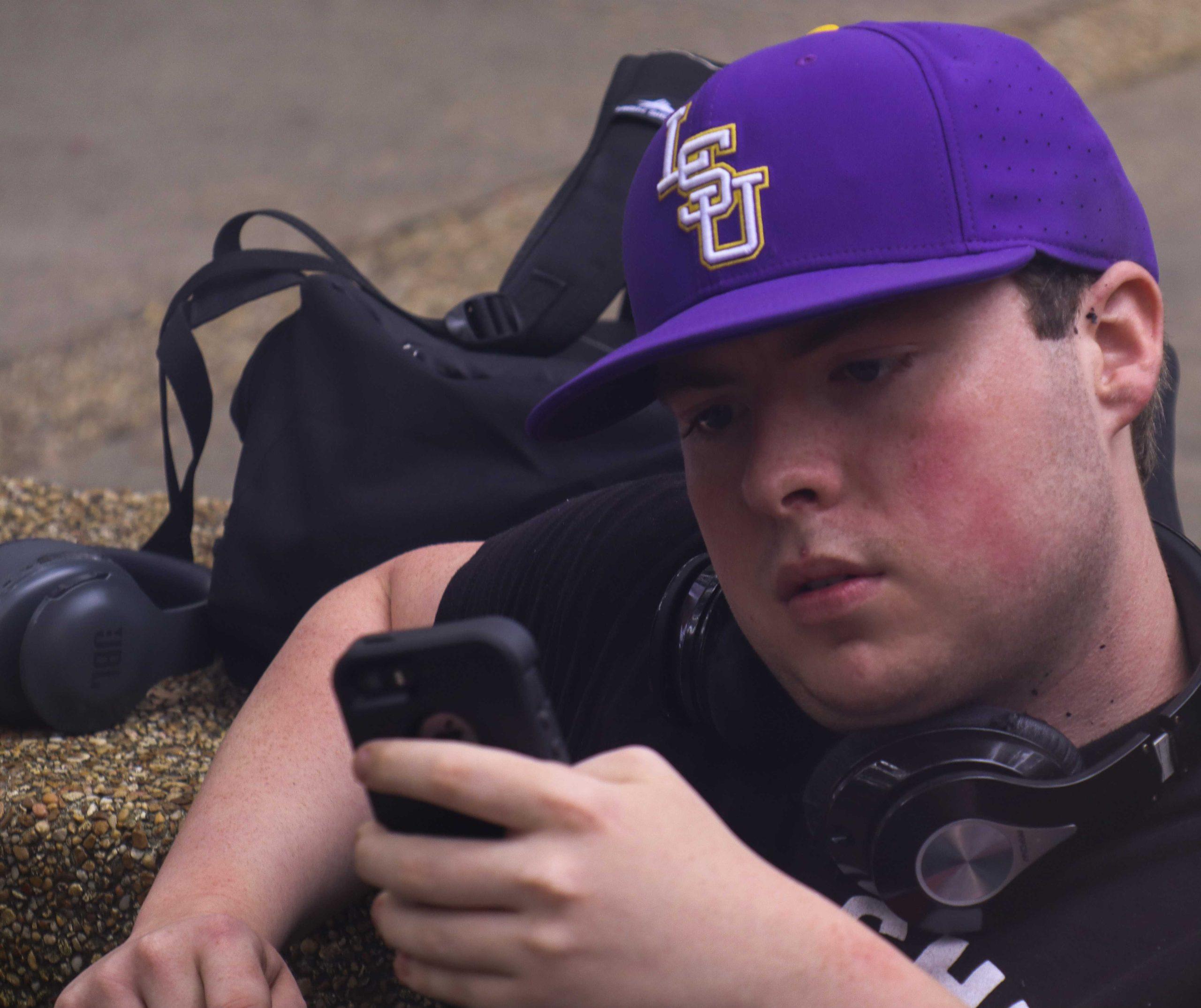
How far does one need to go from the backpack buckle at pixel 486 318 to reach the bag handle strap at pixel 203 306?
0.09 meters

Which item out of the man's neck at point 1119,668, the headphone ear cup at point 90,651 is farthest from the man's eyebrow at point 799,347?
the headphone ear cup at point 90,651

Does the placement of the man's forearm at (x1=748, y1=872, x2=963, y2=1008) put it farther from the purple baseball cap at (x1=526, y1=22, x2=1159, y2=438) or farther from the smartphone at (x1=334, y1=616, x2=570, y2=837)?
the purple baseball cap at (x1=526, y1=22, x2=1159, y2=438)

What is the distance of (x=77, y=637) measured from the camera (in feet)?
5.90

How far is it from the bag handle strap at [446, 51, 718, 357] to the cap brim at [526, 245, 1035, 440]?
956 millimetres

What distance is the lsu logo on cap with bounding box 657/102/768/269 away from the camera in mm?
1063

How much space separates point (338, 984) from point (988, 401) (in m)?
1.05

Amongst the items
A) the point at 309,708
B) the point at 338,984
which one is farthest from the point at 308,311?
the point at 338,984

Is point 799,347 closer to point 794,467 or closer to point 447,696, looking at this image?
point 794,467

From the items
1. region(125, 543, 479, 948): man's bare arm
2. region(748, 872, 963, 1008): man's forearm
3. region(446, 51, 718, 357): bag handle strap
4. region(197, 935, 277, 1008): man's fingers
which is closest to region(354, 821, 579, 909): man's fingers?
region(748, 872, 963, 1008): man's forearm

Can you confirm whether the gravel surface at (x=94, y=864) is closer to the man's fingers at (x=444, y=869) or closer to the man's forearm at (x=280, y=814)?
the man's forearm at (x=280, y=814)

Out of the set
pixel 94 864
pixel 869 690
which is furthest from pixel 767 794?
pixel 94 864

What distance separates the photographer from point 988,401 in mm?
1025

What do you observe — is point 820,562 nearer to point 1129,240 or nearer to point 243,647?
point 1129,240

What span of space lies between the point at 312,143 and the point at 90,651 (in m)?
4.31
